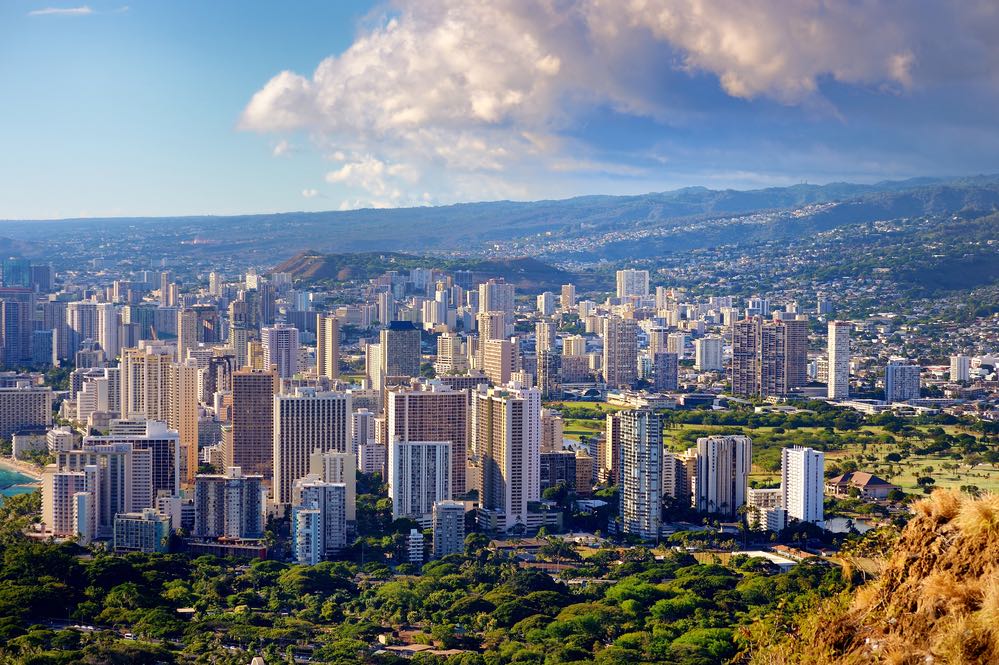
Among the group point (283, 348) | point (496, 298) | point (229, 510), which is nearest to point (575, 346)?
point (283, 348)

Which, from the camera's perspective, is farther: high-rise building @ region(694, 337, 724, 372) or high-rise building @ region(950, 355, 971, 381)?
high-rise building @ region(694, 337, 724, 372)

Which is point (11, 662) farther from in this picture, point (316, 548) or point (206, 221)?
point (206, 221)

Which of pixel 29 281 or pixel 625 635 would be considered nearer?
pixel 625 635

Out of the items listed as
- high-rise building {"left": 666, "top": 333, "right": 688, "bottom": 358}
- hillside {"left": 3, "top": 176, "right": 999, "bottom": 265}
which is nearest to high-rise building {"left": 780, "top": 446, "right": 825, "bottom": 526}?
high-rise building {"left": 666, "top": 333, "right": 688, "bottom": 358}

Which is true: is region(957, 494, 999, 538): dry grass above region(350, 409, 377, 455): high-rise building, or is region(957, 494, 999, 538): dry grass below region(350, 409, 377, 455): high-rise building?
above

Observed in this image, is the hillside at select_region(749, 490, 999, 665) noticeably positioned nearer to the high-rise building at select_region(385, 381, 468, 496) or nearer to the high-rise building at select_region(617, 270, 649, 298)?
the high-rise building at select_region(385, 381, 468, 496)

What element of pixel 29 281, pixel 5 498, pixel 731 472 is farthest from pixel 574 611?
pixel 29 281
